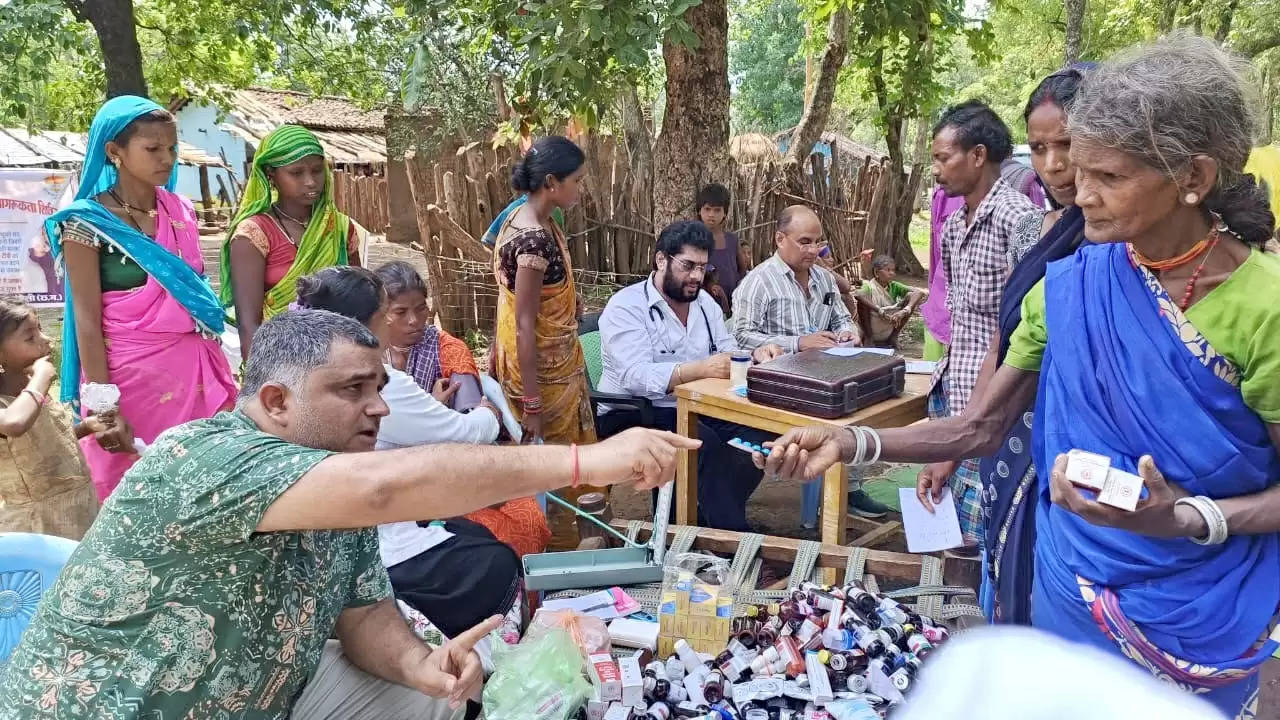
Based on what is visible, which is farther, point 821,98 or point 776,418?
point 821,98

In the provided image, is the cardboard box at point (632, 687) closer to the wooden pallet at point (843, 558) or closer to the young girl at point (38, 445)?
the wooden pallet at point (843, 558)

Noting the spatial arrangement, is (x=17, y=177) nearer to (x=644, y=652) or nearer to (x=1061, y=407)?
(x=644, y=652)

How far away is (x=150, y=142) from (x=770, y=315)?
9.93 feet

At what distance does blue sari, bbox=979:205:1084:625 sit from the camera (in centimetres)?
236

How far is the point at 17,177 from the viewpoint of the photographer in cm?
879

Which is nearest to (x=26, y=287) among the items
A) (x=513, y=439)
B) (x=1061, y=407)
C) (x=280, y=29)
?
(x=280, y=29)

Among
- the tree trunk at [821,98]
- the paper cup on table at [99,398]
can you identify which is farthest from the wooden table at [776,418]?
the tree trunk at [821,98]

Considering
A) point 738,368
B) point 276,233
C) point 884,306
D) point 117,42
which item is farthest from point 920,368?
point 117,42

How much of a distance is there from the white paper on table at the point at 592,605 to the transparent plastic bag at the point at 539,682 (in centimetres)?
31

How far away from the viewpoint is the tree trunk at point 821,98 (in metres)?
11.3

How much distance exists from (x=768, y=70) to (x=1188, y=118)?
33.1 metres

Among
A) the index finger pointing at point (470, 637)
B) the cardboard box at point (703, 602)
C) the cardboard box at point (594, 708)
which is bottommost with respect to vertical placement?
the cardboard box at point (594, 708)

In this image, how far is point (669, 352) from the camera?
4594 millimetres

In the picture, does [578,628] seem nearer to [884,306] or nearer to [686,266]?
[686,266]
